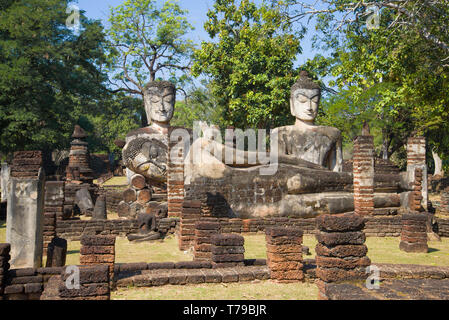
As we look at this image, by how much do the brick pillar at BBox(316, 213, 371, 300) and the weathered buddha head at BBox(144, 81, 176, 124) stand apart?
976cm

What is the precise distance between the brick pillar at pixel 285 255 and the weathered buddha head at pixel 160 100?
8745 mm

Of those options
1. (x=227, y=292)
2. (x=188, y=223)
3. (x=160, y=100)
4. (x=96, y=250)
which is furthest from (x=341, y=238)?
(x=160, y=100)

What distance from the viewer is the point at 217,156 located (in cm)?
1157

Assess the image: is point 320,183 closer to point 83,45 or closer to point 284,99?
point 284,99

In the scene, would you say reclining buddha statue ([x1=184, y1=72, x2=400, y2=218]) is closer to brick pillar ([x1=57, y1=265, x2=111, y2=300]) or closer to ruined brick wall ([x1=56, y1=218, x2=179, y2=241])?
ruined brick wall ([x1=56, y1=218, x2=179, y2=241])

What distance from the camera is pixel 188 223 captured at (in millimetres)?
9047

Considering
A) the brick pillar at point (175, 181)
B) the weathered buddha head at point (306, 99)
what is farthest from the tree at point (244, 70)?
the brick pillar at point (175, 181)

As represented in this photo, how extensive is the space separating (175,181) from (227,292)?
5.29 metres

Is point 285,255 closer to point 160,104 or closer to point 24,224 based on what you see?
point 24,224

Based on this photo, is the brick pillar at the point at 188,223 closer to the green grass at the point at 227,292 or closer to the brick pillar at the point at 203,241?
the brick pillar at the point at 203,241

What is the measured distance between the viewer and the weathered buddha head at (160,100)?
14.2m

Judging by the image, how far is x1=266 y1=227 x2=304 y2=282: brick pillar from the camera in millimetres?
6195

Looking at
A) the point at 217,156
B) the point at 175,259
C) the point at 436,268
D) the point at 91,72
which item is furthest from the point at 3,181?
the point at 436,268

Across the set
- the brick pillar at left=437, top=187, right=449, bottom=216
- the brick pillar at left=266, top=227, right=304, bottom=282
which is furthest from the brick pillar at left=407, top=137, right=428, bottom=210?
the brick pillar at left=266, top=227, right=304, bottom=282
